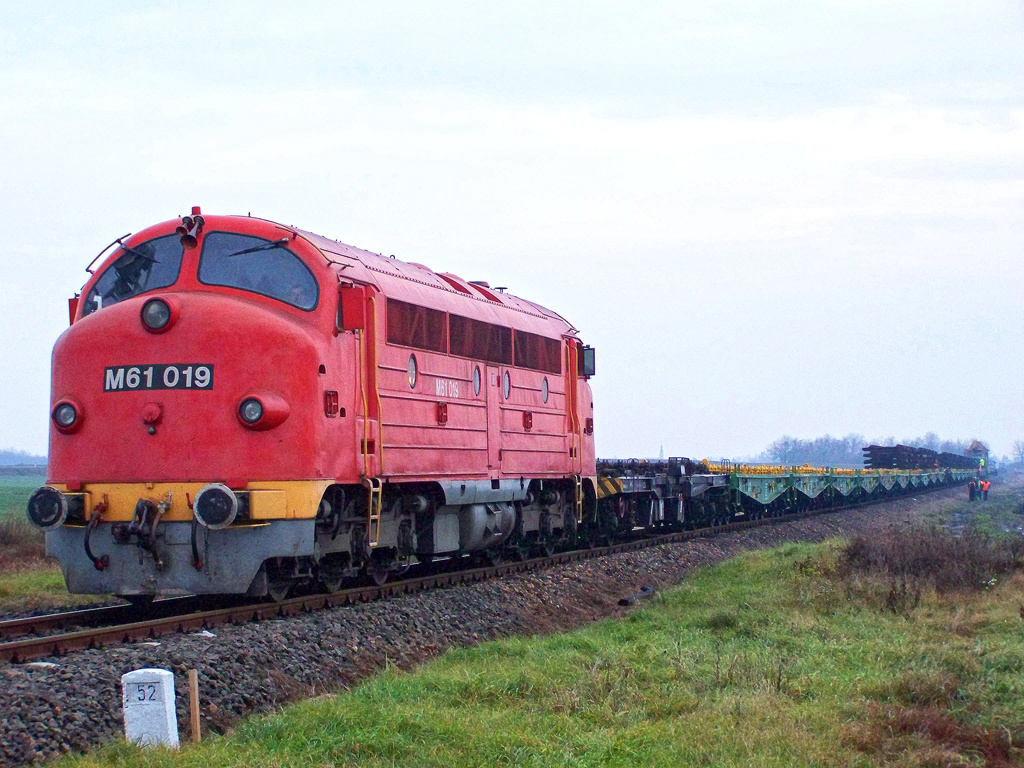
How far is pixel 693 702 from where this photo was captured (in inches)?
348

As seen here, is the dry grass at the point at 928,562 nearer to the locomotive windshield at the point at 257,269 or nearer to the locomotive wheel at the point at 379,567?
the locomotive wheel at the point at 379,567

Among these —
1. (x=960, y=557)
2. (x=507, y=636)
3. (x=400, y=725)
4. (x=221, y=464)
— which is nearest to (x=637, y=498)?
(x=960, y=557)

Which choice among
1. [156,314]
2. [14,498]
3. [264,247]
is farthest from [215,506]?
[14,498]

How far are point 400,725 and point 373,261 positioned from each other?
7.58m

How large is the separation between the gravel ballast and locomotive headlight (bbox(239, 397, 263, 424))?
2039 millimetres

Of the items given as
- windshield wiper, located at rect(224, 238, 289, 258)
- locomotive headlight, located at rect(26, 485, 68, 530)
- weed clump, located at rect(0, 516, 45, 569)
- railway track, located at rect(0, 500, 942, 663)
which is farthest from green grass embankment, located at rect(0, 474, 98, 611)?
windshield wiper, located at rect(224, 238, 289, 258)

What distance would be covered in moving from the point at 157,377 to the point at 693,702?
6.40 meters

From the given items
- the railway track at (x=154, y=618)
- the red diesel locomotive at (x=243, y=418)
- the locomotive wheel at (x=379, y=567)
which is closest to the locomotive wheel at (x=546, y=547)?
the railway track at (x=154, y=618)

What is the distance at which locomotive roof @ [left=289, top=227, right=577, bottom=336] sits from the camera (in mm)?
13281

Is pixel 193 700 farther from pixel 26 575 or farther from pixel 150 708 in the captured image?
pixel 26 575

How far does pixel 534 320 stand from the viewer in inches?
734

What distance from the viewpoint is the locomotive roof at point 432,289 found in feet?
43.6

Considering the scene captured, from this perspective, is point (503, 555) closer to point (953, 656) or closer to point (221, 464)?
point (221, 464)

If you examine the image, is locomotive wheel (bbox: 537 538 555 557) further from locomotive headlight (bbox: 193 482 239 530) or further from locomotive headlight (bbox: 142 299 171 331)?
locomotive headlight (bbox: 142 299 171 331)
